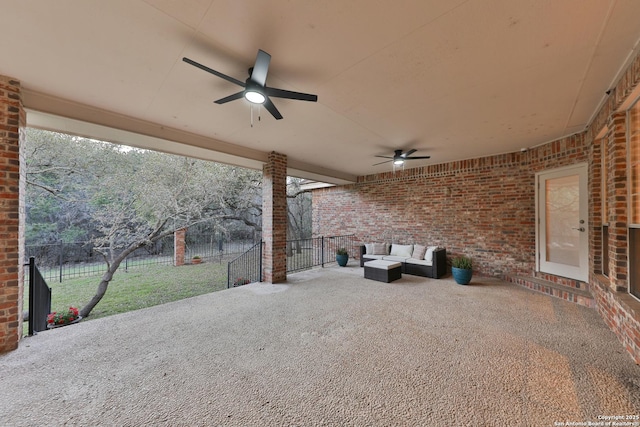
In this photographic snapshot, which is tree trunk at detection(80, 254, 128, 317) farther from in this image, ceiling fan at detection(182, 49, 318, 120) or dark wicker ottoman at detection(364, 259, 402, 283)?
dark wicker ottoman at detection(364, 259, 402, 283)

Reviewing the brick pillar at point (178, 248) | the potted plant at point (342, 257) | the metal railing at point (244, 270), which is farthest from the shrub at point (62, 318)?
the potted plant at point (342, 257)

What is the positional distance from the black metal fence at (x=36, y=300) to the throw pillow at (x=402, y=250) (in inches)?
253

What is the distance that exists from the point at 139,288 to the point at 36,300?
467 centimetres

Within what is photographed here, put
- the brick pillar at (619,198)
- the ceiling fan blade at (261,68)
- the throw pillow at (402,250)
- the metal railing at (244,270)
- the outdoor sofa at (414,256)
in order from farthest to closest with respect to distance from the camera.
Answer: the throw pillow at (402,250) → the metal railing at (244,270) → the outdoor sofa at (414,256) → the brick pillar at (619,198) → the ceiling fan blade at (261,68)

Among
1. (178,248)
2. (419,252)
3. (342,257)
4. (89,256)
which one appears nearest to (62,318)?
(89,256)

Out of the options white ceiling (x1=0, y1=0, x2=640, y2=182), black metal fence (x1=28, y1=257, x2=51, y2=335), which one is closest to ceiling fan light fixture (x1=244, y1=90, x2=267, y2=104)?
white ceiling (x1=0, y1=0, x2=640, y2=182)

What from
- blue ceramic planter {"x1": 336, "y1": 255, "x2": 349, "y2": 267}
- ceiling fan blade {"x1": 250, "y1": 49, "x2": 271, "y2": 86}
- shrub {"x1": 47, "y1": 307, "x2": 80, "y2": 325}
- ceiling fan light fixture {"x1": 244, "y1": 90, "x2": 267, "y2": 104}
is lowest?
shrub {"x1": 47, "y1": 307, "x2": 80, "y2": 325}

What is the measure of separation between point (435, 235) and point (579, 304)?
9.35 feet

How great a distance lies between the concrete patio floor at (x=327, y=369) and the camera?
1.65m

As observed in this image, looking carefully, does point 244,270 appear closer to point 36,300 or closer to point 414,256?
point 36,300

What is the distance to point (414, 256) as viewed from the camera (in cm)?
590

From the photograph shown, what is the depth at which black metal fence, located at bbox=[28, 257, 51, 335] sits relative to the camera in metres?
2.80

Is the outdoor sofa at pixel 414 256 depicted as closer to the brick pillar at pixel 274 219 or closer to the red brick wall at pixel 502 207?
the red brick wall at pixel 502 207

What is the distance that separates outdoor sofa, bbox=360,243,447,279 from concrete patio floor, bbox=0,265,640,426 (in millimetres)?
1904
